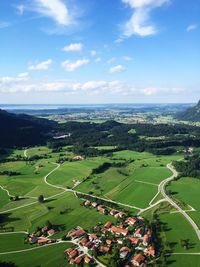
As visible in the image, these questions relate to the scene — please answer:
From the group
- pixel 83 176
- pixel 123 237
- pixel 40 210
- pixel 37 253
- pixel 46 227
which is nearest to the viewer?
pixel 37 253

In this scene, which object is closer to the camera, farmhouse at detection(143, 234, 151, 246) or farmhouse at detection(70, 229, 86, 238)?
farmhouse at detection(143, 234, 151, 246)

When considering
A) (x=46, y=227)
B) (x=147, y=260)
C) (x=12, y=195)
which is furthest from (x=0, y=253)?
(x=12, y=195)

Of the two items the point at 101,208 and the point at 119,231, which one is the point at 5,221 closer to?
the point at 101,208

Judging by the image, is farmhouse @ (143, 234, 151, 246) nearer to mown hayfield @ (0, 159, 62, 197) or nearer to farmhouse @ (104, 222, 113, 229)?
farmhouse @ (104, 222, 113, 229)

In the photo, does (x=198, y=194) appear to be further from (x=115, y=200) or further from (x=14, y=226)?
(x=14, y=226)

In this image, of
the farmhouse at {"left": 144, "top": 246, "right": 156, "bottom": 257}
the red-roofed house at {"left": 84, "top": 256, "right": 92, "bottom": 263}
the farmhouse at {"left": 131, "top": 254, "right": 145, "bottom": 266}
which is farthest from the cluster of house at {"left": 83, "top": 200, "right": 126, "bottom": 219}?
the red-roofed house at {"left": 84, "top": 256, "right": 92, "bottom": 263}

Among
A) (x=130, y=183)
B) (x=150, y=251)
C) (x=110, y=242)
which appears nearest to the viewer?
(x=150, y=251)

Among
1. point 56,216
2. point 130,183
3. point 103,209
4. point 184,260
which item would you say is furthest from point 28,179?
point 184,260

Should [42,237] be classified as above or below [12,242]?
above
